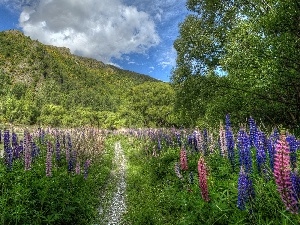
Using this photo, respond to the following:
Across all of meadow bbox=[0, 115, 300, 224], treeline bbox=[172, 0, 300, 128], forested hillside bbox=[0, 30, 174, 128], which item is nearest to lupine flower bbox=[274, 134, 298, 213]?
meadow bbox=[0, 115, 300, 224]

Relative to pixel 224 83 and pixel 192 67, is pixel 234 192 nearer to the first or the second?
pixel 224 83

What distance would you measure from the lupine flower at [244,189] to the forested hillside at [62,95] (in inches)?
2158

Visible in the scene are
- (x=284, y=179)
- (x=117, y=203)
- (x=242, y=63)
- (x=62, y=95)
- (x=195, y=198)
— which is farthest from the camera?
(x=62, y=95)

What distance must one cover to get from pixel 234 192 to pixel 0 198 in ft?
20.3

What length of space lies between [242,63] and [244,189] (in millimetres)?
12298

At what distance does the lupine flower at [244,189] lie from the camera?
4.93m

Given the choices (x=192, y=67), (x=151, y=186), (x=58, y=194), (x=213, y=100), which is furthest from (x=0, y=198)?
(x=192, y=67)

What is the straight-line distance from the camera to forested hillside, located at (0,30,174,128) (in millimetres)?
68500

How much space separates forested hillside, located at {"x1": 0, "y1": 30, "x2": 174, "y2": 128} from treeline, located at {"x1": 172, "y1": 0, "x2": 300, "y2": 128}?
40.2 m

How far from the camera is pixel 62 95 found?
383 feet

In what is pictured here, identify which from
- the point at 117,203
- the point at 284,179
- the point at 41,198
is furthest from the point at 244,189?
the point at 117,203

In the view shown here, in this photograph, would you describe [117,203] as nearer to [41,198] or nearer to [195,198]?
[41,198]

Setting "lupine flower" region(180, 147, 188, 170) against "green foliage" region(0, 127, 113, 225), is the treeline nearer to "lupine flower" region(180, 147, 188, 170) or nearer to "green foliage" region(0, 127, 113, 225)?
"lupine flower" region(180, 147, 188, 170)

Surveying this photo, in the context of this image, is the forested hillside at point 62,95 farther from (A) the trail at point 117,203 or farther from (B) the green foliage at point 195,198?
(B) the green foliage at point 195,198
